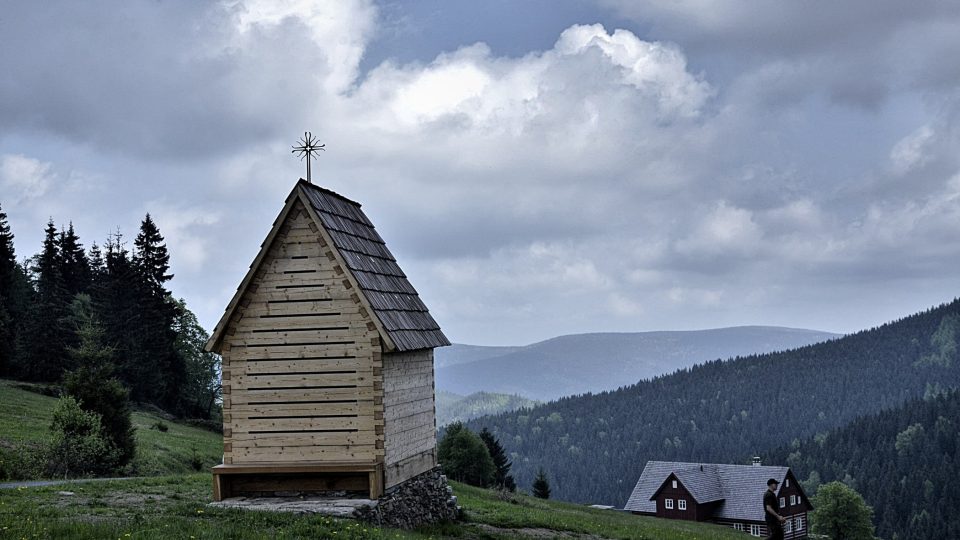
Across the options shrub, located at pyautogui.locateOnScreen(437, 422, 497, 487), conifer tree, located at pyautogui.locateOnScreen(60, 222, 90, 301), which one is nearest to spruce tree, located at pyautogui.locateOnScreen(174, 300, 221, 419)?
conifer tree, located at pyautogui.locateOnScreen(60, 222, 90, 301)

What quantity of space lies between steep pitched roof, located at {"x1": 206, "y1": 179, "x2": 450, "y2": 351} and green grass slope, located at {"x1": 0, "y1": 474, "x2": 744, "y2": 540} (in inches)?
173

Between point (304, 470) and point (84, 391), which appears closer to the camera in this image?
point (304, 470)

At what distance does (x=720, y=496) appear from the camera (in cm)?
8362

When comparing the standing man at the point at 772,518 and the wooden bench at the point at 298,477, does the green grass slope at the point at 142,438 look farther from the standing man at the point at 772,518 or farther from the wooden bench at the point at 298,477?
the standing man at the point at 772,518

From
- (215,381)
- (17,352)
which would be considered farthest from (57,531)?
(215,381)

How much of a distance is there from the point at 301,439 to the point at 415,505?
381 centimetres

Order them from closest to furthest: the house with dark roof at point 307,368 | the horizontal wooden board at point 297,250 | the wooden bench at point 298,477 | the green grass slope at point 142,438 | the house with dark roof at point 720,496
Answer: the wooden bench at point 298,477 < the house with dark roof at point 307,368 < the horizontal wooden board at point 297,250 < the green grass slope at point 142,438 < the house with dark roof at point 720,496

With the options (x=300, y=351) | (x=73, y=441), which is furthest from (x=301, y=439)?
(x=73, y=441)

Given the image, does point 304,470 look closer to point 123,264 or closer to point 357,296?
point 357,296

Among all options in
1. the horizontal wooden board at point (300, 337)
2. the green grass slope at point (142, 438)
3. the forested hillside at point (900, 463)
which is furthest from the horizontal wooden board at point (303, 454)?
the forested hillside at point (900, 463)

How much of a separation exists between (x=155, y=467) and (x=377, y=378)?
2400 centimetres

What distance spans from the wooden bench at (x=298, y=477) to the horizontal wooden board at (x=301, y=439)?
1.53ft

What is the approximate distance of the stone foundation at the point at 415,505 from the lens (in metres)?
20.0

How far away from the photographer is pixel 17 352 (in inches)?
2697
